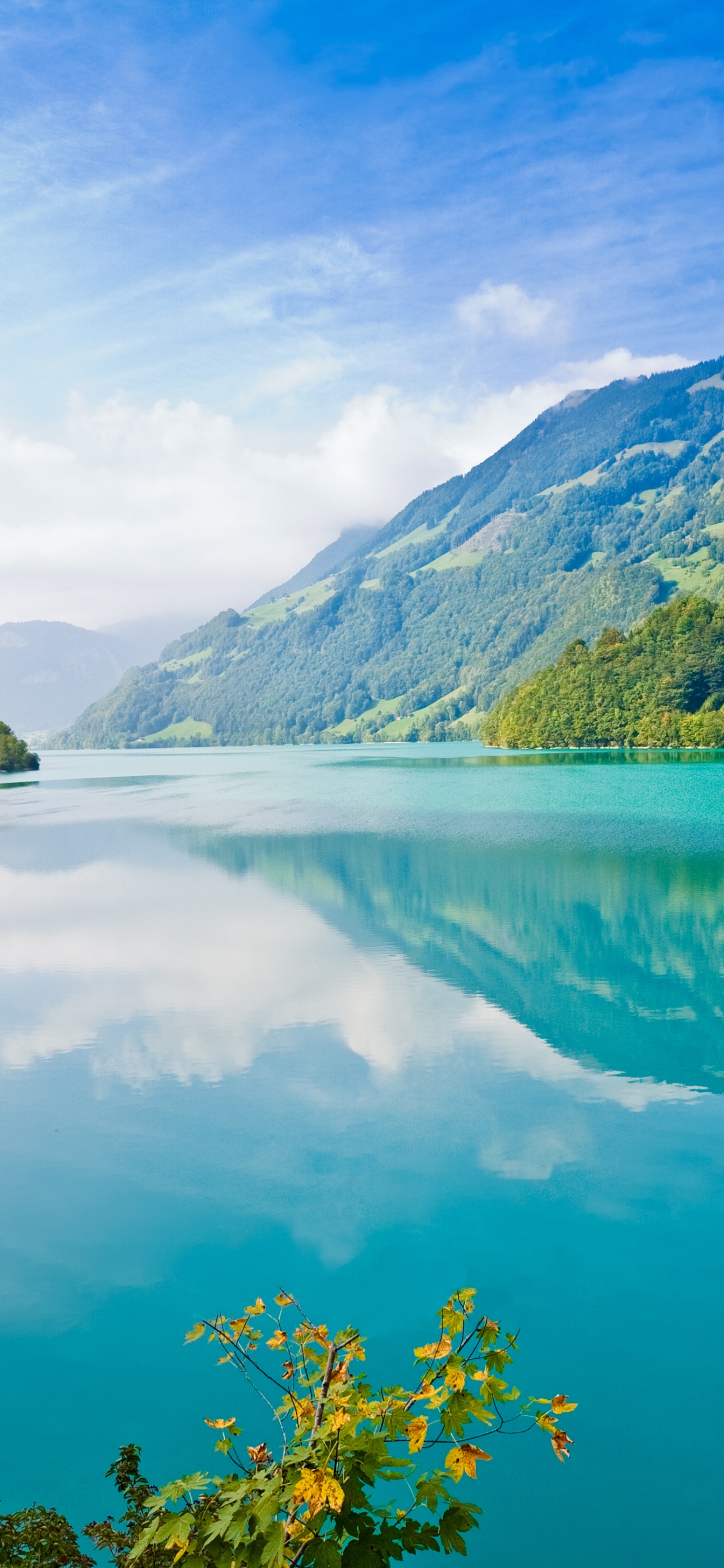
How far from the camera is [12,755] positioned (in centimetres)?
11912

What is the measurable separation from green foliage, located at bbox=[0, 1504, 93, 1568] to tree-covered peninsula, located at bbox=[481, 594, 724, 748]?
368ft

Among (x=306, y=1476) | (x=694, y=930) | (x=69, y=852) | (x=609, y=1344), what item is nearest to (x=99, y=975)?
(x=694, y=930)

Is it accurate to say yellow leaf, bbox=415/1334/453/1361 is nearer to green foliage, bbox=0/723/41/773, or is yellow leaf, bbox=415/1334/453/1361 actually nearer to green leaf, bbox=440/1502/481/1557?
green leaf, bbox=440/1502/481/1557

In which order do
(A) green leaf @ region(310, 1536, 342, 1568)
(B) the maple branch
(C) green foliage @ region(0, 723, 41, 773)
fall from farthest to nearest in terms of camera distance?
(C) green foliage @ region(0, 723, 41, 773)
(B) the maple branch
(A) green leaf @ region(310, 1536, 342, 1568)

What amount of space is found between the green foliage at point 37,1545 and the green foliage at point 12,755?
120 metres

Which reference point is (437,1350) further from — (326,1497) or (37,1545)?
(37,1545)

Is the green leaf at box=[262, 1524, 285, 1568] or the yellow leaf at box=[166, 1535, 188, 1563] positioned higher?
the green leaf at box=[262, 1524, 285, 1568]

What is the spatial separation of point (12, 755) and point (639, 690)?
7989 centimetres

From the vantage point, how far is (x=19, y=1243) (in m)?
8.83

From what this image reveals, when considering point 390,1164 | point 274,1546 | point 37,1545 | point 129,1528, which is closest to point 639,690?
point 390,1164

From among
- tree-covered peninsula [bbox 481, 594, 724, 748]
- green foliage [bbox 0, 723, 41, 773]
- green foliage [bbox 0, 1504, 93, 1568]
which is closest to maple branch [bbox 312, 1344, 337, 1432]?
green foliage [bbox 0, 1504, 93, 1568]

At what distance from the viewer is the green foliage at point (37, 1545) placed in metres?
3.82

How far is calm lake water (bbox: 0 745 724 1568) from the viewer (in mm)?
6148

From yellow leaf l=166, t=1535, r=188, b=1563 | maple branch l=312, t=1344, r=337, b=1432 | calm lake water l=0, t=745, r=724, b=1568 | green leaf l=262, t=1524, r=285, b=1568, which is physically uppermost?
maple branch l=312, t=1344, r=337, b=1432
